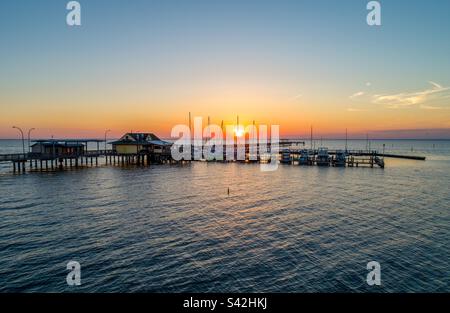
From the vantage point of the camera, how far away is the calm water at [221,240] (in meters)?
19.0

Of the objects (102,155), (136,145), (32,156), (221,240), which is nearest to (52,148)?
(32,156)

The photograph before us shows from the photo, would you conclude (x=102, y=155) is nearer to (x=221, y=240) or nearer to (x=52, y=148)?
(x=52, y=148)

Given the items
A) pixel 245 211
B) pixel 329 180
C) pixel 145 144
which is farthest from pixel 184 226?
pixel 145 144

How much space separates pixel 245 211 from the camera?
36125 mm

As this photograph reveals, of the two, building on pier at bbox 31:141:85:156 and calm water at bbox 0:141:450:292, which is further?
building on pier at bbox 31:141:85:156

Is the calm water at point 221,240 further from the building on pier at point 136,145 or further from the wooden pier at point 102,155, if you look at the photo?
the building on pier at point 136,145

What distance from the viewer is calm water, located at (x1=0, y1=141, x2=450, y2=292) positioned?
19.0 metres

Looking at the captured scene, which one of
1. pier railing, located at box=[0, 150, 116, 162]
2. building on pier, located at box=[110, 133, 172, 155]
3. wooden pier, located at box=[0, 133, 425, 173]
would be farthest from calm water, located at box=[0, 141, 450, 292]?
building on pier, located at box=[110, 133, 172, 155]

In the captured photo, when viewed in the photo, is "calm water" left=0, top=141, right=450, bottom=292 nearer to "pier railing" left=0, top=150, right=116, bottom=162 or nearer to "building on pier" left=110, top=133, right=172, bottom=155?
"pier railing" left=0, top=150, right=116, bottom=162

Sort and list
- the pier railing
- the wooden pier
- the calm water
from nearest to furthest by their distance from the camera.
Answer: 1. the calm water
2. the pier railing
3. the wooden pier

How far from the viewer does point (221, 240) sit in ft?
85.0

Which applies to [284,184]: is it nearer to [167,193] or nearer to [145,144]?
[167,193]

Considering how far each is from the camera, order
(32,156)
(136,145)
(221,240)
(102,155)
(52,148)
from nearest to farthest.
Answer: (221,240) → (32,156) → (52,148) → (102,155) → (136,145)

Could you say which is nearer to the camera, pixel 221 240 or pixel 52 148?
pixel 221 240
